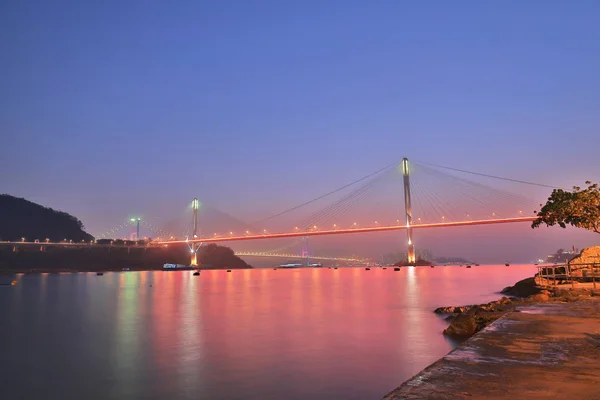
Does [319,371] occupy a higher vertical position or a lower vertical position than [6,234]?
lower

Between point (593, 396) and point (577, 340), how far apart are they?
3298 millimetres

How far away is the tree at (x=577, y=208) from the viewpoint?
69.3 ft

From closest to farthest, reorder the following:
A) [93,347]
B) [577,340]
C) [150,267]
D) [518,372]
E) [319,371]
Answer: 1. [518,372]
2. [577,340]
3. [319,371]
4. [93,347]
5. [150,267]

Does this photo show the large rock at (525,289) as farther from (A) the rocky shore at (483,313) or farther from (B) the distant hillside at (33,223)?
(B) the distant hillside at (33,223)

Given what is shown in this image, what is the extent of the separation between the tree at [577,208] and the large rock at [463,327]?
11.9 metres

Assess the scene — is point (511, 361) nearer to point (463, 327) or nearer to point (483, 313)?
point (463, 327)

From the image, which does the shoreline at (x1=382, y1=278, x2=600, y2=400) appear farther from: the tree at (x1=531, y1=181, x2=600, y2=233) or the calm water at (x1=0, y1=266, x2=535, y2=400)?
the tree at (x1=531, y1=181, x2=600, y2=233)

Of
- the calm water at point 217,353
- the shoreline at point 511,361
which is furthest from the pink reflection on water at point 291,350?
the shoreline at point 511,361

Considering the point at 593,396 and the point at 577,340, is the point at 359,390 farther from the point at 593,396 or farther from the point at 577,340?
the point at 593,396

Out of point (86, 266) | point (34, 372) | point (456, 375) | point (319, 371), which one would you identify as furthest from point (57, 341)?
point (86, 266)

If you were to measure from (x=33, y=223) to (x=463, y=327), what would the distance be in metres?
143

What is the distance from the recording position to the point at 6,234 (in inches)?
4850

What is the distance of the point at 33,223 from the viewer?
130375 millimetres

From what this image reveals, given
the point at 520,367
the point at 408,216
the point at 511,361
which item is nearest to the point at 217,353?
the point at 511,361
